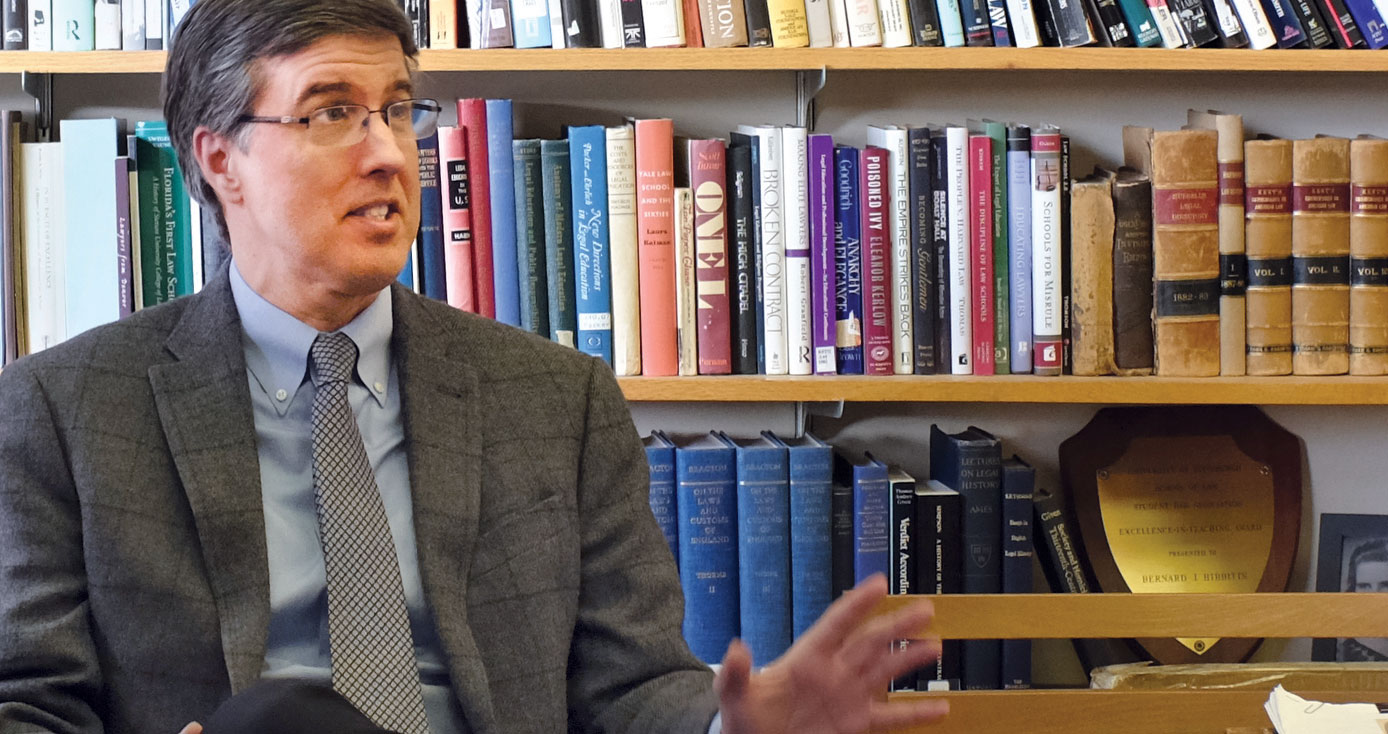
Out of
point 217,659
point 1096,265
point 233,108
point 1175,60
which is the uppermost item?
point 1175,60

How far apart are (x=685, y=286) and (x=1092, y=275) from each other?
540mm

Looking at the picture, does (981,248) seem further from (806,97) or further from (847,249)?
(806,97)

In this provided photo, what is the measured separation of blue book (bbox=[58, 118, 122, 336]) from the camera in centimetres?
179

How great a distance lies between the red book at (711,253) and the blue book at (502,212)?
243 mm

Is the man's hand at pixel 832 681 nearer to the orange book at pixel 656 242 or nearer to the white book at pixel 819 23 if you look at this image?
the orange book at pixel 656 242

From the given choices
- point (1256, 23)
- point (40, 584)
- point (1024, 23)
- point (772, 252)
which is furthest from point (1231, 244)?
point (40, 584)

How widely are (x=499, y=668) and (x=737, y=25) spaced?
3.11 ft

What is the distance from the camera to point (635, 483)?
1.32 meters

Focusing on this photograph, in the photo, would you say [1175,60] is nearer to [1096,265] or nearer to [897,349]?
[1096,265]

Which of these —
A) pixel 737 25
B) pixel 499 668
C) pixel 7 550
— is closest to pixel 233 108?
pixel 7 550

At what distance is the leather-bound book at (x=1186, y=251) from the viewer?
1.79 meters

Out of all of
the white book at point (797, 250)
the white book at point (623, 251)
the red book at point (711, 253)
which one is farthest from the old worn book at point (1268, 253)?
the white book at point (623, 251)

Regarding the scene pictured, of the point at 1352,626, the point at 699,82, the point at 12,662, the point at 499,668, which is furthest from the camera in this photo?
the point at 699,82

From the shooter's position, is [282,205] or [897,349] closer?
[282,205]
